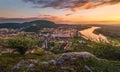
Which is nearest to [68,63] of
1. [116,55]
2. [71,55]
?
[71,55]

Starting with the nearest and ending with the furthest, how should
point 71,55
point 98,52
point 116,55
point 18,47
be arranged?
1. point 71,55
2. point 18,47
3. point 116,55
4. point 98,52

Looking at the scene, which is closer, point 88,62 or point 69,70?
point 69,70

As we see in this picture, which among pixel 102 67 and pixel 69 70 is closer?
pixel 69 70

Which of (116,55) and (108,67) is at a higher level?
(108,67)

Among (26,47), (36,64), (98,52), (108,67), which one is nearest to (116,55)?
(98,52)

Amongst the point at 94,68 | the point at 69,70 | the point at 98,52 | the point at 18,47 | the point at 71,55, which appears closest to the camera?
the point at 69,70

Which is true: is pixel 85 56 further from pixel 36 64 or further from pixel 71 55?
pixel 36 64

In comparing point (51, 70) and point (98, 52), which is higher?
point (51, 70)

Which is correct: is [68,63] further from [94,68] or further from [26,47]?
[26,47]

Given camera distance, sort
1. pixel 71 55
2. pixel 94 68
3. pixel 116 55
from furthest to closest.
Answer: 1. pixel 116 55
2. pixel 71 55
3. pixel 94 68
